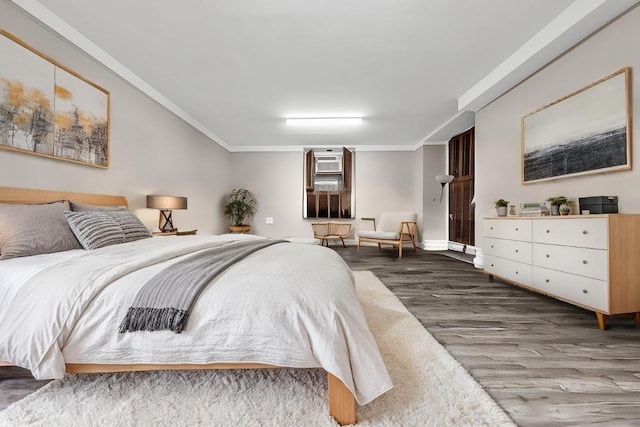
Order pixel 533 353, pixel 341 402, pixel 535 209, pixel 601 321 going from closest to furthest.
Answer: pixel 341 402 < pixel 533 353 < pixel 601 321 < pixel 535 209

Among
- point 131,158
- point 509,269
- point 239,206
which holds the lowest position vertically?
point 509,269

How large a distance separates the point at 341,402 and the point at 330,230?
5.71m

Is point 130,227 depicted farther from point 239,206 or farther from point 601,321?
point 239,206

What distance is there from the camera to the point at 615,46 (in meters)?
2.24

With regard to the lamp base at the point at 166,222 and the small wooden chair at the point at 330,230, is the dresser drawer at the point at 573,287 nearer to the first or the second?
the small wooden chair at the point at 330,230

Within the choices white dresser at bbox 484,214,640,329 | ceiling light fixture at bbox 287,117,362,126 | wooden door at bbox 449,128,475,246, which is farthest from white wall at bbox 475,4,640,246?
ceiling light fixture at bbox 287,117,362,126

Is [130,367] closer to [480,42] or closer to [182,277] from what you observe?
[182,277]

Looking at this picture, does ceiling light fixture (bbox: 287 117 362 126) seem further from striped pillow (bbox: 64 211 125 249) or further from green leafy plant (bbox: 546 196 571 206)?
striped pillow (bbox: 64 211 125 249)

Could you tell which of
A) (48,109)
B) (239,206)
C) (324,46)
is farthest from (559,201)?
(239,206)

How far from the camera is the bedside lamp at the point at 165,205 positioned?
137 inches

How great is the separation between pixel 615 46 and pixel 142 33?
4195 mm

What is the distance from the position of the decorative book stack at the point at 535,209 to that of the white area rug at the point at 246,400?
2.14m

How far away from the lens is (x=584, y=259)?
2.11 metres

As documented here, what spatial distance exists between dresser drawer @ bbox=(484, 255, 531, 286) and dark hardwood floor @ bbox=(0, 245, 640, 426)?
165 millimetres
